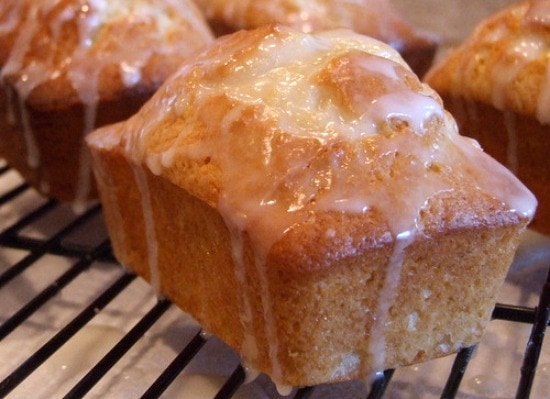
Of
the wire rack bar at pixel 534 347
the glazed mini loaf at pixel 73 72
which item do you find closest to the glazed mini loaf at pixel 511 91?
the wire rack bar at pixel 534 347

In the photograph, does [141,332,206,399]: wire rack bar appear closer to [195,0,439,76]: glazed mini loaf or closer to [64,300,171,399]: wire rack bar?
[64,300,171,399]: wire rack bar

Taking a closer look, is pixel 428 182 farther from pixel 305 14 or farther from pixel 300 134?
pixel 305 14

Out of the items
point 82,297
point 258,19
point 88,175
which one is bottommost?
point 82,297

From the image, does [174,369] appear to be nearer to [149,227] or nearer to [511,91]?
[149,227]

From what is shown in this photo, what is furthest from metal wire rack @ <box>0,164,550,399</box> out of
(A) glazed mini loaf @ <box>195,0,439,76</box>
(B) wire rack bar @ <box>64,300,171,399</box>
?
(A) glazed mini loaf @ <box>195,0,439,76</box>

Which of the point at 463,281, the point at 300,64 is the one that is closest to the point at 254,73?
the point at 300,64

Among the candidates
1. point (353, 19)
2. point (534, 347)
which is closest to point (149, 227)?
point (534, 347)

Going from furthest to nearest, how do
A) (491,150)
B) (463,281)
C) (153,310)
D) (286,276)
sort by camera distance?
(491,150) → (153,310) → (463,281) → (286,276)
